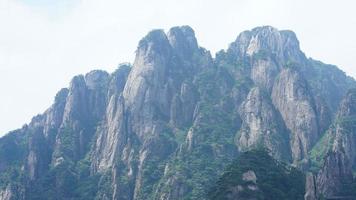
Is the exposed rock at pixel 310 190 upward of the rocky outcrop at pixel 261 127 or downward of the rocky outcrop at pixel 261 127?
downward

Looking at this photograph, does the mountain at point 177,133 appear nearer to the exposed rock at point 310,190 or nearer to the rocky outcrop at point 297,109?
the rocky outcrop at point 297,109

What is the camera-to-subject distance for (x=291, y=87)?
572 ft

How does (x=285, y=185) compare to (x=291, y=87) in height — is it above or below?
below

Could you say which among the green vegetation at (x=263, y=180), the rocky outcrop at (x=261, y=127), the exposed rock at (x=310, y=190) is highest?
the rocky outcrop at (x=261, y=127)

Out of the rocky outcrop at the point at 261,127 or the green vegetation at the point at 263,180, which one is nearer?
the green vegetation at the point at 263,180

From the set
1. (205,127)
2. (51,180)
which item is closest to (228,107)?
(205,127)

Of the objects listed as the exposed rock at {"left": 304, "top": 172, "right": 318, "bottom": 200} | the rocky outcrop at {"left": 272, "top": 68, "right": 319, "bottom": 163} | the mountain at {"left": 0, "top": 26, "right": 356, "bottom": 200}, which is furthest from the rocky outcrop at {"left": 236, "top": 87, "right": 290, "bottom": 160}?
the exposed rock at {"left": 304, "top": 172, "right": 318, "bottom": 200}

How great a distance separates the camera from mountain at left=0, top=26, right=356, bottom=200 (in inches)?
6225

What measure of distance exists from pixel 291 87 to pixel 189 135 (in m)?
30.3

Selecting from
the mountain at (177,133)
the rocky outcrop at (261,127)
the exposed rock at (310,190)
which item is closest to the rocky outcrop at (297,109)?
the mountain at (177,133)

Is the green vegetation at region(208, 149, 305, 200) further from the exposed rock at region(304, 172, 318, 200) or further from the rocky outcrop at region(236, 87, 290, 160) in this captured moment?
the rocky outcrop at region(236, 87, 290, 160)

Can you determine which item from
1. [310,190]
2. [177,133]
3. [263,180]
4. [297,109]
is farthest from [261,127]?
[310,190]

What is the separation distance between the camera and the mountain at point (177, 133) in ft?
519

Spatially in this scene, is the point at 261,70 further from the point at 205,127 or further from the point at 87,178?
the point at 87,178
